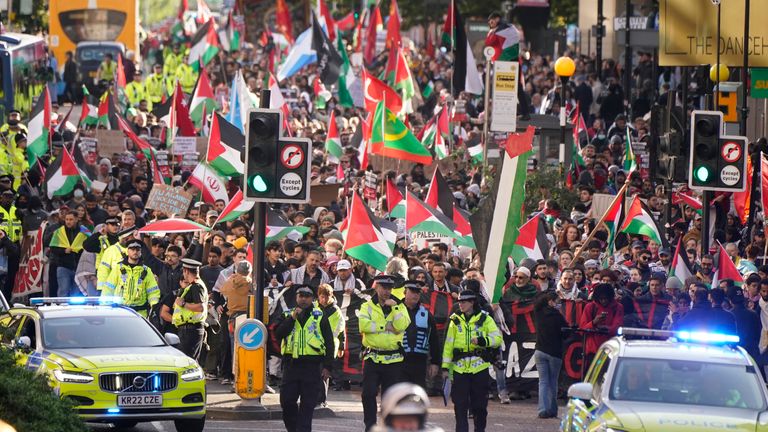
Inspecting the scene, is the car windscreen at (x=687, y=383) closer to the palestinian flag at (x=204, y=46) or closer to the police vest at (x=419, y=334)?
the police vest at (x=419, y=334)

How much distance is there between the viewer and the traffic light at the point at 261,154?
17656 mm

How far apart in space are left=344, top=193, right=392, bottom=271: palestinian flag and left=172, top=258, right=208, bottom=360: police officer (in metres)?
2.98

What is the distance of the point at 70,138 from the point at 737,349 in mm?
22359

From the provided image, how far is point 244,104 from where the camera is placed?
33.8 metres

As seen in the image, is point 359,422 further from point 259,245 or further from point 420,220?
point 420,220

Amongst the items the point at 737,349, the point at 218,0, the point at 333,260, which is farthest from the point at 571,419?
the point at 218,0

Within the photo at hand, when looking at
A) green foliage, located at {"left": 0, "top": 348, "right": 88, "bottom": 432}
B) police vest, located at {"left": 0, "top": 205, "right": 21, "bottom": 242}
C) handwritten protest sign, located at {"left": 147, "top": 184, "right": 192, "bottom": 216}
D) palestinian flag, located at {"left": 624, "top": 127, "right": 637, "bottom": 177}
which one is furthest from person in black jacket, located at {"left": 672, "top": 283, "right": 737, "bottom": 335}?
palestinian flag, located at {"left": 624, "top": 127, "right": 637, "bottom": 177}

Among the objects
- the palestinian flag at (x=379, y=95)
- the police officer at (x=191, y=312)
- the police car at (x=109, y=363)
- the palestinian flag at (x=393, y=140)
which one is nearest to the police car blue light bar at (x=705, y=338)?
the police car at (x=109, y=363)

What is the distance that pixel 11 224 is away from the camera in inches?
969

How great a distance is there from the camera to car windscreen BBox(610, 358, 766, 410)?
13.7 m

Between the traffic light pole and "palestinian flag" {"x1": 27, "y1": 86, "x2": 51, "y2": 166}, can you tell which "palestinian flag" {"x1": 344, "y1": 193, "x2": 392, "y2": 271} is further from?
"palestinian flag" {"x1": 27, "y1": 86, "x2": 51, "y2": 166}

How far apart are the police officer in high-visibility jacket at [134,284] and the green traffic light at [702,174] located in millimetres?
5965

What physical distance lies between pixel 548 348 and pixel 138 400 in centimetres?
470

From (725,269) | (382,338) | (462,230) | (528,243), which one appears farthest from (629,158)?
(382,338)
